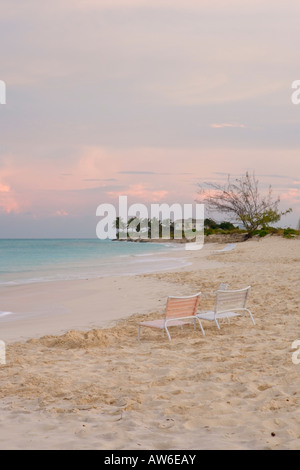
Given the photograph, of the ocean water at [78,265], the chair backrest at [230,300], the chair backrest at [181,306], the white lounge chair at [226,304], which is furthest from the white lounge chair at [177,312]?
the ocean water at [78,265]

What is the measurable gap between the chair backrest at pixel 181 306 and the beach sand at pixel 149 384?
38 cm

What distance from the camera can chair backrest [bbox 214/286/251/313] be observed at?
9.54 m

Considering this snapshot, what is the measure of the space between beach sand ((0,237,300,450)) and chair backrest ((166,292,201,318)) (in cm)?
38

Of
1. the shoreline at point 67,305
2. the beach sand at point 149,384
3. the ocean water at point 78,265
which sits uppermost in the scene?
the beach sand at point 149,384

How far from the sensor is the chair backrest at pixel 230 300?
9.54m

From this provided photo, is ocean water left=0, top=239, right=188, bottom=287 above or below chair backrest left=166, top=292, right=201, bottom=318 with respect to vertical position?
below

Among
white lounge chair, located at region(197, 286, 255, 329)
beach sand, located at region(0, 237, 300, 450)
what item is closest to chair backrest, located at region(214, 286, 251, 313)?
white lounge chair, located at region(197, 286, 255, 329)

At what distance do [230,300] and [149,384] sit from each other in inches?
157

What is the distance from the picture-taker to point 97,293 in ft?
54.4

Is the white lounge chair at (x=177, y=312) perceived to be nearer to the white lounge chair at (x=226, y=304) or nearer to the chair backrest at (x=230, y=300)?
the white lounge chair at (x=226, y=304)

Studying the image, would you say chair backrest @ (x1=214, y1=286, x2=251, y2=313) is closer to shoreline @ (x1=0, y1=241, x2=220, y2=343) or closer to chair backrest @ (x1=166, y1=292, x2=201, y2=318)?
chair backrest @ (x1=166, y1=292, x2=201, y2=318)
